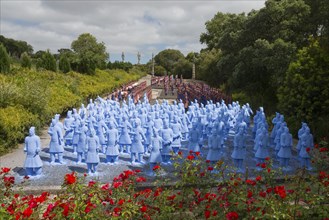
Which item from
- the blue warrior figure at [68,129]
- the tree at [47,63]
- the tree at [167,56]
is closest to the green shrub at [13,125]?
the blue warrior figure at [68,129]

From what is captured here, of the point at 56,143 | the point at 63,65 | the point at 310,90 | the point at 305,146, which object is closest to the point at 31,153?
the point at 56,143

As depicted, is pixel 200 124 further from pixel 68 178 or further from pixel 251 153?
pixel 68 178

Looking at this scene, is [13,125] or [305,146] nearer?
[305,146]

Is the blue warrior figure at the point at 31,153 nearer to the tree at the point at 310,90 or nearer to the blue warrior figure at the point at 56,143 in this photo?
the blue warrior figure at the point at 56,143

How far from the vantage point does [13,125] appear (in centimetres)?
997

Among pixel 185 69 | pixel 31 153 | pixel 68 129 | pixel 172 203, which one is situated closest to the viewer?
pixel 172 203

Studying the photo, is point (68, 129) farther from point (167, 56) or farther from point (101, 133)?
point (167, 56)

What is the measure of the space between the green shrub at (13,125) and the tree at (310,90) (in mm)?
9534

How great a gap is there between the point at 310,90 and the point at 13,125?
10.1 metres

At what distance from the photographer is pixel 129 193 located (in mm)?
4801

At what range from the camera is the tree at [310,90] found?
12.5 meters

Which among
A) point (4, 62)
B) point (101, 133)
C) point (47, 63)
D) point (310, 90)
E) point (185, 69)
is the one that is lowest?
point (101, 133)

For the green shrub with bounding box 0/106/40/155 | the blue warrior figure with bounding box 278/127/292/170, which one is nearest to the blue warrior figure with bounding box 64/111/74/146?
Result: the green shrub with bounding box 0/106/40/155

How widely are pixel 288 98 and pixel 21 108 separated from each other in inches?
390
